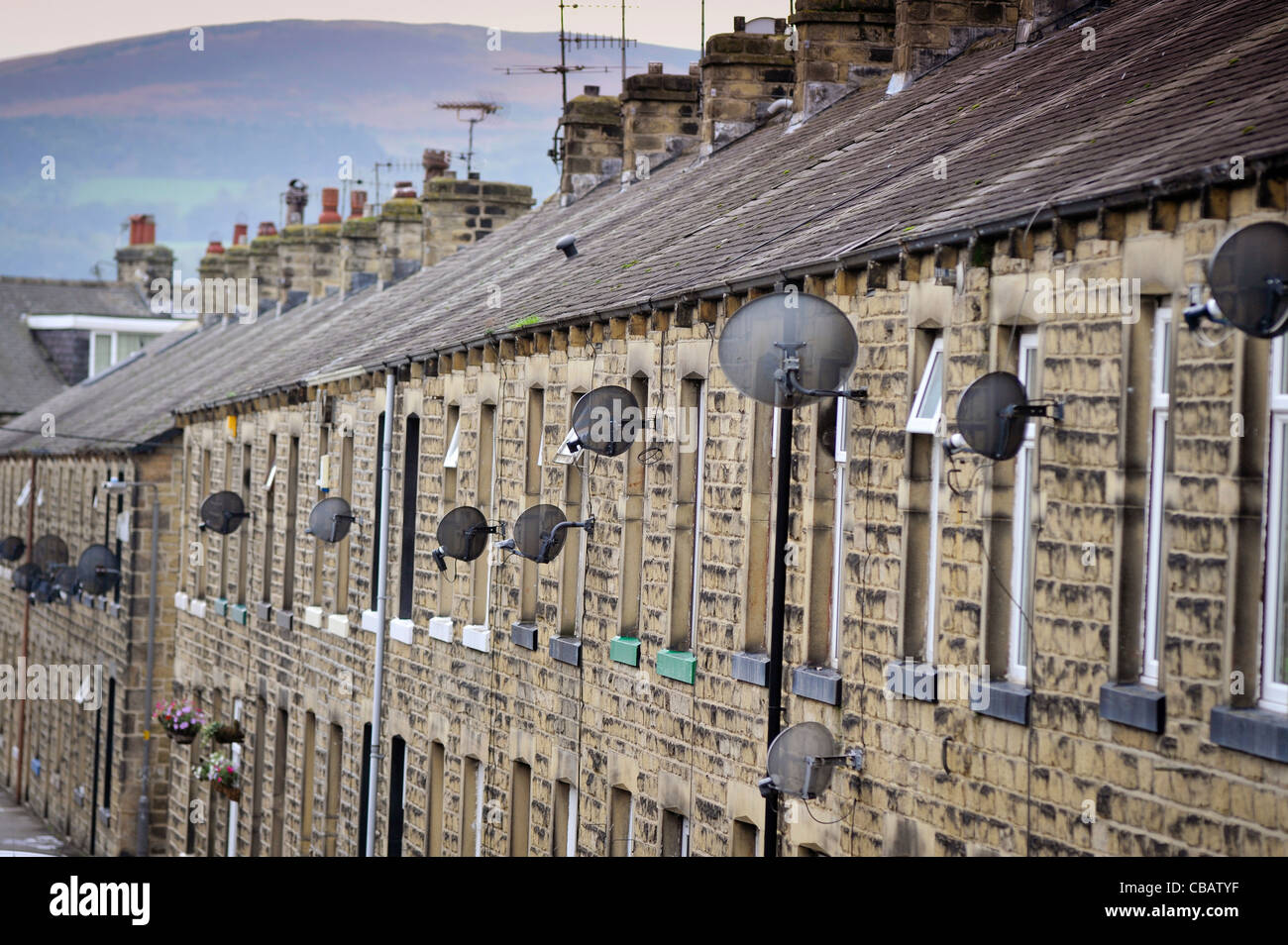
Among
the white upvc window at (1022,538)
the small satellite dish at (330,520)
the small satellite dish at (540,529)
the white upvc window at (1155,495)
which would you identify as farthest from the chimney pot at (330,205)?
the white upvc window at (1155,495)

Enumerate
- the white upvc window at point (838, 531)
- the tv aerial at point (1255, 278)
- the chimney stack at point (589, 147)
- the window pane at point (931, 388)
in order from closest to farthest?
the tv aerial at point (1255, 278) → the window pane at point (931, 388) → the white upvc window at point (838, 531) → the chimney stack at point (589, 147)

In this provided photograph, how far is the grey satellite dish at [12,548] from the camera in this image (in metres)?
44.5

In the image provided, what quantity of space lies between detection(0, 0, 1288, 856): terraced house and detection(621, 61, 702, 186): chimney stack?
0.18 ft

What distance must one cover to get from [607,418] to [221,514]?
15.3 m

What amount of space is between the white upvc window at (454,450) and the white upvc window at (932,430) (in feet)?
33.2

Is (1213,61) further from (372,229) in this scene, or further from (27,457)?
(27,457)

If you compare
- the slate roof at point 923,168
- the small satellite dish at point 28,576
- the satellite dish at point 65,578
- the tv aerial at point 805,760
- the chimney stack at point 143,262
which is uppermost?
the chimney stack at point 143,262

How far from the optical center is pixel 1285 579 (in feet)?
29.2

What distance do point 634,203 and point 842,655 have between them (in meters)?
13.7

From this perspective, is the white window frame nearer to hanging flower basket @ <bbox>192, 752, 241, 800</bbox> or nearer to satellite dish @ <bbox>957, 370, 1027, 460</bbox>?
satellite dish @ <bbox>957, 370, 1027, 460</bbox>

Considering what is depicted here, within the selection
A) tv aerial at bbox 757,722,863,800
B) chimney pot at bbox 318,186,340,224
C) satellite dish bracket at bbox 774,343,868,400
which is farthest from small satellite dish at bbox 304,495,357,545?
chimney pot at bbox 318,186,340,224

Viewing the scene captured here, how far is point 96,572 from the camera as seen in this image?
35.7 metres

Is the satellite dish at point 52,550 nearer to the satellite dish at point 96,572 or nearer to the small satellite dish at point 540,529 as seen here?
the satellite dish at point 96,572

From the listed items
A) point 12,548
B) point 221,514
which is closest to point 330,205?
point 12,548
